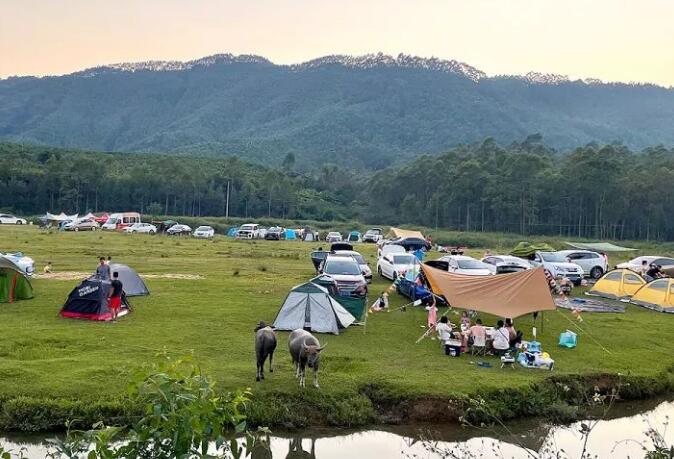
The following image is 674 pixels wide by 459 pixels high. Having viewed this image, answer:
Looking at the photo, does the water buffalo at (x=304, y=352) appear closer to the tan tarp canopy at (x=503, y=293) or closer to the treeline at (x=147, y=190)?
the tan tarp canopy at (x=503, y=293)

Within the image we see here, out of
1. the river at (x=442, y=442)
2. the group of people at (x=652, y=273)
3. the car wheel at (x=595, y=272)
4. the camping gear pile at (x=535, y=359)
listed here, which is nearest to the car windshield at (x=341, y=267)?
the camping gear pile at (x=535, y=359)

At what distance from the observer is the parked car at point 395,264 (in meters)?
28.3

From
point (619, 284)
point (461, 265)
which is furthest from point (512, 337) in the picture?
point (619, 284)

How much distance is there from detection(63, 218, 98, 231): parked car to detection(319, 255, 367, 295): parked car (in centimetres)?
4173

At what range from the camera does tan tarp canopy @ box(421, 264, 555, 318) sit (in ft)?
57.6

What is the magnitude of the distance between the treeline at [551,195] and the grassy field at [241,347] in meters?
53.4

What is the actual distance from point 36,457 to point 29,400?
1.46 m

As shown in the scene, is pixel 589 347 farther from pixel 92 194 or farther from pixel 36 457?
pixel 92 194

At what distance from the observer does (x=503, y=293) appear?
59.2 ft

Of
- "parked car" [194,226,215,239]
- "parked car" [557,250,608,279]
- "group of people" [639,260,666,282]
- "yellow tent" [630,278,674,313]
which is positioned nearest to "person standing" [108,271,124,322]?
"yellow tent" [630,278,674,313]

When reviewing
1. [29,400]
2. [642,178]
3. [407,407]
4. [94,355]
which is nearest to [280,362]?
[407,407]

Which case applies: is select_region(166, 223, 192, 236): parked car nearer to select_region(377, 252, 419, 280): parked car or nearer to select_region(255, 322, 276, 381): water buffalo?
select_region(377, 252, 419, 280): parked car

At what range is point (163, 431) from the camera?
188 inches

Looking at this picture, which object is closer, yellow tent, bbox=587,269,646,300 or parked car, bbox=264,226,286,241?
yellow tent, bbox=587,269,646,300
